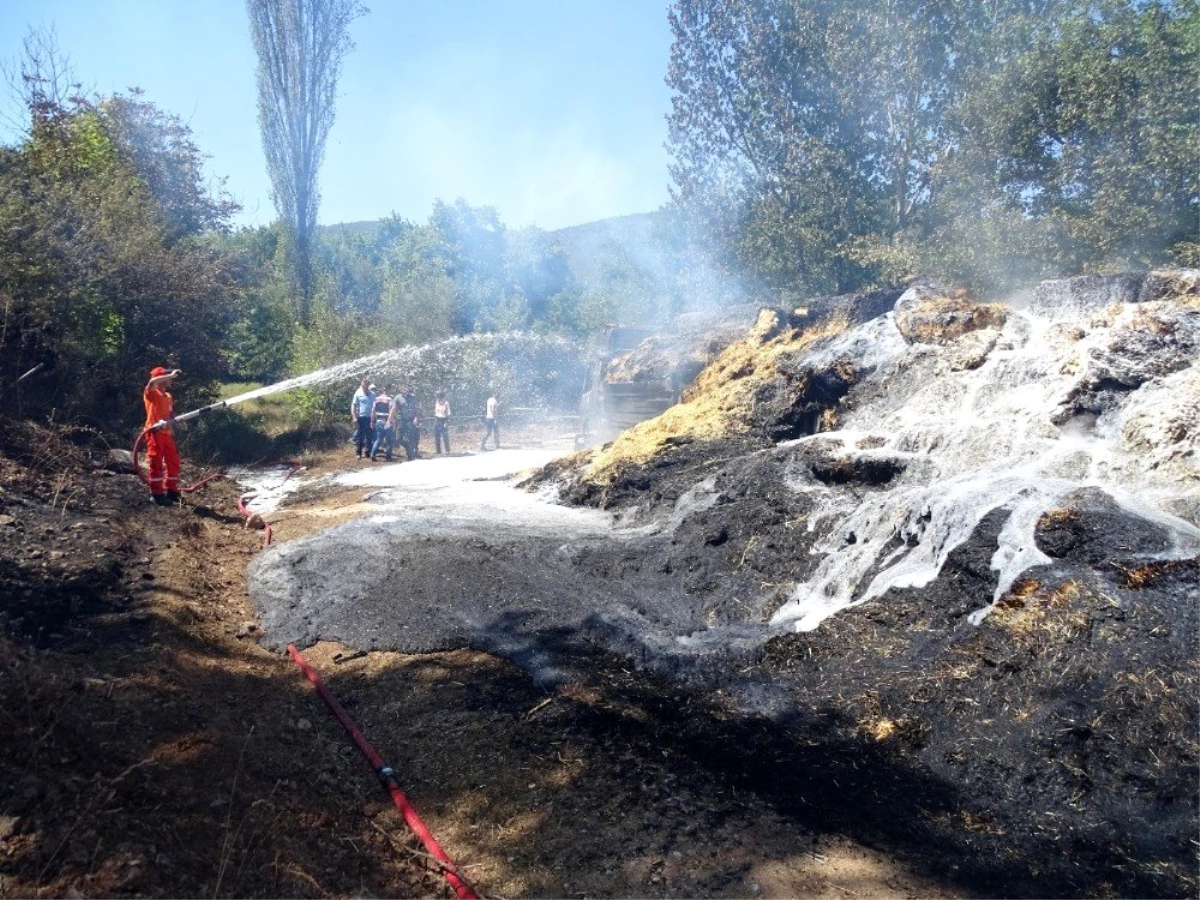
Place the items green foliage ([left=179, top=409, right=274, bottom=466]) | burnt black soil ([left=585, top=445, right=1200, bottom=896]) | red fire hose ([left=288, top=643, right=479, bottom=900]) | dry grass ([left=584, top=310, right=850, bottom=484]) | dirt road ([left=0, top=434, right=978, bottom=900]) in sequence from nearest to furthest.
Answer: dirt road ([left=0, top=434, right=978, bottom=900]) → red fire hose ([left=288, top=643, right=479, bottom=900]) → burnt black soil ([left=585, top=445, right=1200, bottom=896]) → dry grass ([left=584, top=310, right=850, bottom=484]) → green foliage ([left=179, top=409, right=274, bottom=466])

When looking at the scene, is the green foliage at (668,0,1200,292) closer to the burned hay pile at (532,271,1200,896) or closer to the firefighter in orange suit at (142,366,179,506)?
the burned hay pile at (532,271,1200,896)

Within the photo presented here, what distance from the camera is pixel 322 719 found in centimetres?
444

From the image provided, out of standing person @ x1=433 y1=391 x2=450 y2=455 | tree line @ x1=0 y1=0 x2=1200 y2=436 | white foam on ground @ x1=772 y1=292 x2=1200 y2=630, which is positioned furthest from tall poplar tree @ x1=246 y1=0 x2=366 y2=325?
white foam on ground @ x1=772 y1=292 x2=1200 y2=630

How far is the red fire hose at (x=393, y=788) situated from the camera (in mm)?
2980

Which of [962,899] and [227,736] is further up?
[227,736]

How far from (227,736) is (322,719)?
729mm

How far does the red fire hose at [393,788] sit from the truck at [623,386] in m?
13.0

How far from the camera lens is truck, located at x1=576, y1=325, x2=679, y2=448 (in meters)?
17.7

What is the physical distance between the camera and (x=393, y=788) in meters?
3.64

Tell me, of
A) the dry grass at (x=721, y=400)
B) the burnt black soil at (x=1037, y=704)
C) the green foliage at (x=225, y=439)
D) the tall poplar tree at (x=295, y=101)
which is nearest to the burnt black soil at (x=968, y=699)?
the burnt black soil at (x=1037, y=704)

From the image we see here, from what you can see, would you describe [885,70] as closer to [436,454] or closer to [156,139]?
[436,454]

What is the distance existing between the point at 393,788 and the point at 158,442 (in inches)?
263

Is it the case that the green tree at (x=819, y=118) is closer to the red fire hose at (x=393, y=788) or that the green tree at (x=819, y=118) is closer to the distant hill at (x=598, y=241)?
the distant hill at (x=598, y=241)

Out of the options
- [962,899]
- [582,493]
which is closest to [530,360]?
[582,493]
